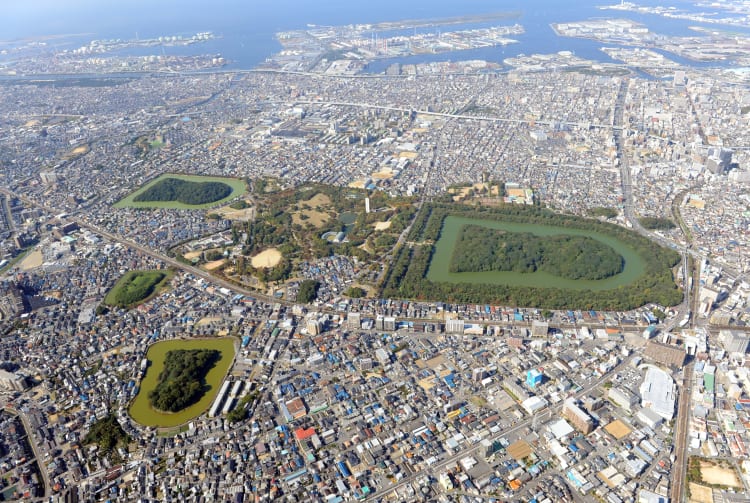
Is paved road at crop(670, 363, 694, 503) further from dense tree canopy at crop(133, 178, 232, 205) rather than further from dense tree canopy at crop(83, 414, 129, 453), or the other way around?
dense tree canopy at crop(133, 178, 232, 205)

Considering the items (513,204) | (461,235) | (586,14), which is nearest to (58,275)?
(461,235)

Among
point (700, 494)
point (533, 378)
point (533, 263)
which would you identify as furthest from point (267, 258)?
point (700, 494)

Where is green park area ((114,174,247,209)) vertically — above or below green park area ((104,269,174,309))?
above

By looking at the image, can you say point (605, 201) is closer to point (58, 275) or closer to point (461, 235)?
point (461, 235)

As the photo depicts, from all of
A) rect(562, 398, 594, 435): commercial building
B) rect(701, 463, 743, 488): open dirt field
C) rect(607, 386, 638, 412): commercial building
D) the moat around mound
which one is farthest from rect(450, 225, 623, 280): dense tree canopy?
rect(701, 463, 743, 488): open dirt field

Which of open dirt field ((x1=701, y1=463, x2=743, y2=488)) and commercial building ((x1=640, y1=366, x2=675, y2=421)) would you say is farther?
commercial building ((x1=640, y1=366, x2=675, y2=421))
